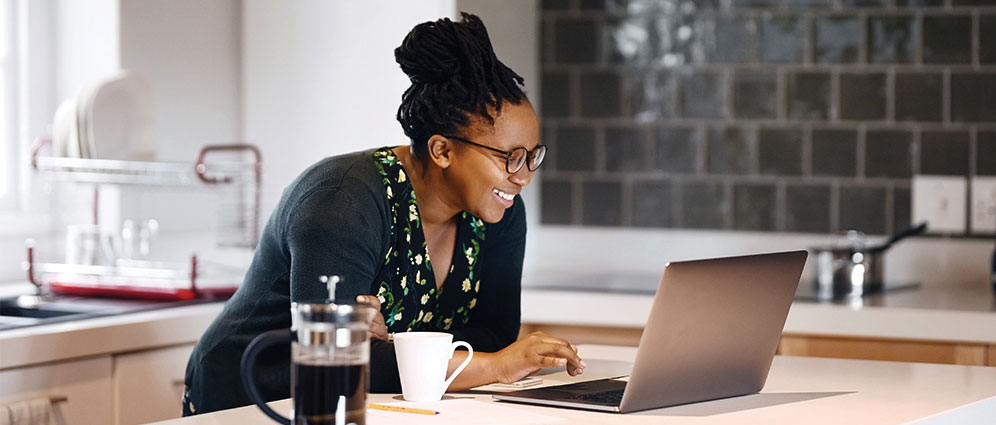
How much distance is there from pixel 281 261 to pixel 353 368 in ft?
2.21

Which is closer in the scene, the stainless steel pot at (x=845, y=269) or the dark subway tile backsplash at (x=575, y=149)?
the stainless steel pot at (x=845, y=269)

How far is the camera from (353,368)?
129 centimetres

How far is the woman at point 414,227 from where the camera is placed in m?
1.79

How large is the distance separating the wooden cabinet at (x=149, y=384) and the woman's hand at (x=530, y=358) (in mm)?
1137

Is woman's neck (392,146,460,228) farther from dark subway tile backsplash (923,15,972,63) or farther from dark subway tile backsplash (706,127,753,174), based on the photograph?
dark subway tile backsplash (923,15,972,63)

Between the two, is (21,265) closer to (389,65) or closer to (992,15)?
(389,65)

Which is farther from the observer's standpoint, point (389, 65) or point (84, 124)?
point (389, 65)

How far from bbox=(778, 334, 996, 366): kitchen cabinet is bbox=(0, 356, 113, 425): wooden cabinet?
5.11ft

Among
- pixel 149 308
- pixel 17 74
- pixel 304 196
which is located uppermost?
pixel 17 74

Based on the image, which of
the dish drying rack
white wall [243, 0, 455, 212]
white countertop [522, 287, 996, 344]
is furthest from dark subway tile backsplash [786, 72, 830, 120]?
the dish drying rack

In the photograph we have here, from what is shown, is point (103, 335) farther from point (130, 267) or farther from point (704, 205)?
point (704, 205)

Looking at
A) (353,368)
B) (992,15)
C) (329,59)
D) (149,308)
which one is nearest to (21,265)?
(149,308)

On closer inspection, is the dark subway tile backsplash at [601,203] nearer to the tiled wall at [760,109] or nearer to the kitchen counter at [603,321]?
the tiled wall at [760,109]

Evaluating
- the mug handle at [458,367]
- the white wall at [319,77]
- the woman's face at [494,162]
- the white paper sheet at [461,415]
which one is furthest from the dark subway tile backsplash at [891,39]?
the white paper sheet at [461,415]
